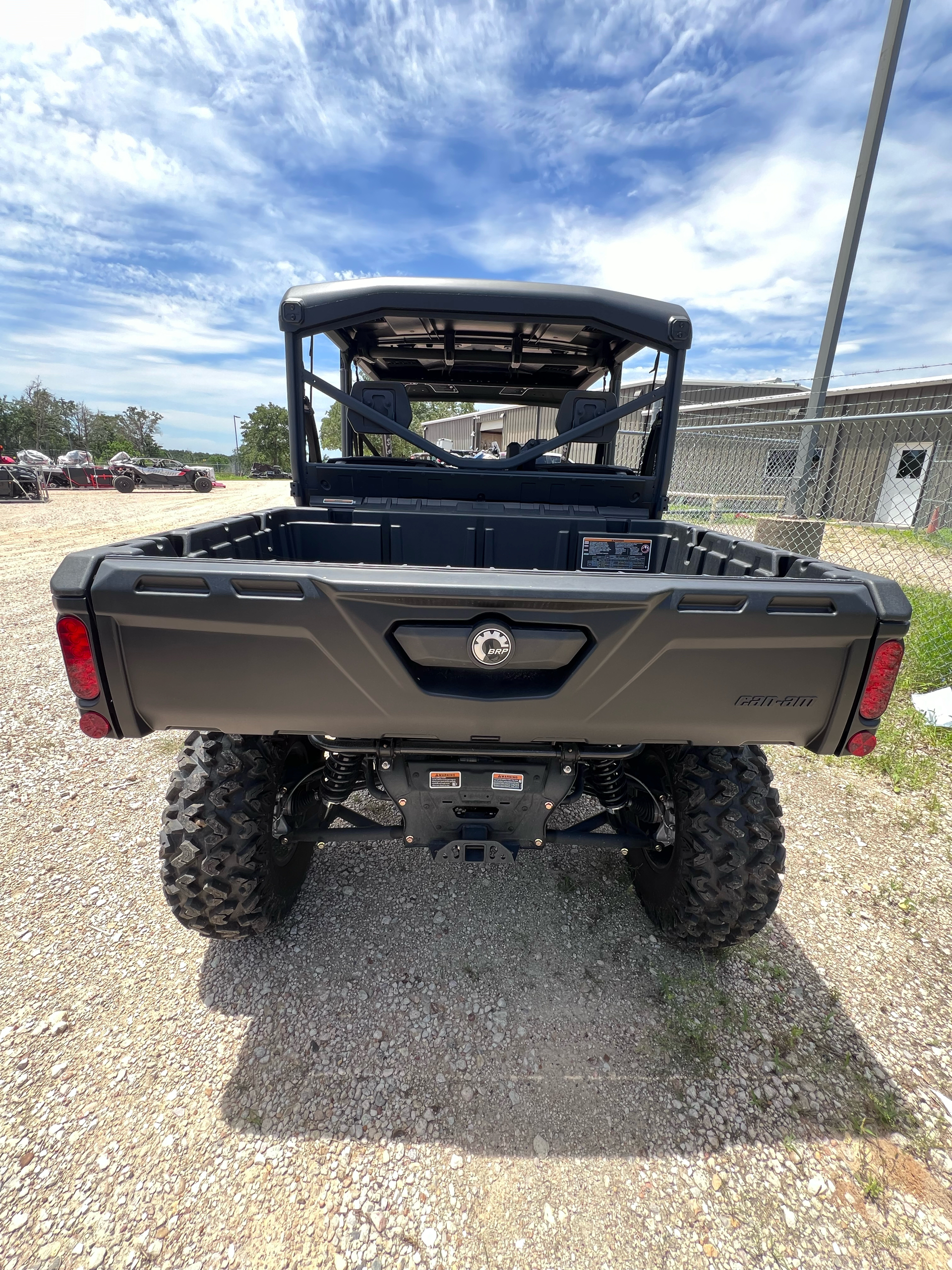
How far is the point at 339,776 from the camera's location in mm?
2125

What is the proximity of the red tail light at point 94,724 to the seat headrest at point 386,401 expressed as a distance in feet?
6.90

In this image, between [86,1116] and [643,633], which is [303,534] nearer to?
[643,633]

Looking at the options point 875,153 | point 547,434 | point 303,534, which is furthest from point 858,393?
point 303,534

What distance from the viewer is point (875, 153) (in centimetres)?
586

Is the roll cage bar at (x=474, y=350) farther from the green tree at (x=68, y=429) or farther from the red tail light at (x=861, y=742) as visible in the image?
the green tree at (x=68, y=429)

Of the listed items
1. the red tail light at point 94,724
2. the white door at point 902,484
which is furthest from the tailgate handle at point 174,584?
the white door at point 902,484

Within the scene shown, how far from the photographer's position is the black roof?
2600 millimetres

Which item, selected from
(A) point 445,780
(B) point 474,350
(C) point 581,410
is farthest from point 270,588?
(B) point 474,350

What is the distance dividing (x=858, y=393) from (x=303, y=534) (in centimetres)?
1766

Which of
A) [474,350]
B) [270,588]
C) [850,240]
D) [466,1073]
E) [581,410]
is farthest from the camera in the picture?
[850,240]

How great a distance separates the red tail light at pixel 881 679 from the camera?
147cm

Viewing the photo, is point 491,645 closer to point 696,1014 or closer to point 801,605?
point 801,605

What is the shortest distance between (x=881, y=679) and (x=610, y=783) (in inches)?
38.7

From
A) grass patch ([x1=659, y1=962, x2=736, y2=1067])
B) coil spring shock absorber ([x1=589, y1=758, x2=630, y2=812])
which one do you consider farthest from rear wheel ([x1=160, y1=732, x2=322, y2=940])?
grass patch ([x1=659, y1=962, x2=736, y2=1067])
